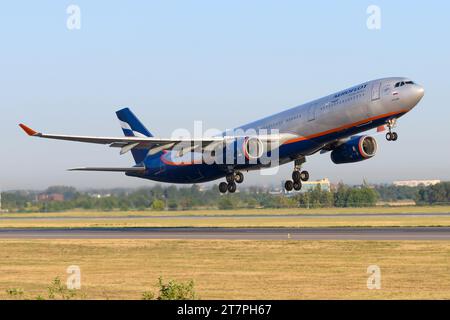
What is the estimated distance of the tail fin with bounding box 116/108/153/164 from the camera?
66.6m

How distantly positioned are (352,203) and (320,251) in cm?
7266

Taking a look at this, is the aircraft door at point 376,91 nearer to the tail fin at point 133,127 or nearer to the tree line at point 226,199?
the tail fin at point 133,127

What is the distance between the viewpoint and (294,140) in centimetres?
4862

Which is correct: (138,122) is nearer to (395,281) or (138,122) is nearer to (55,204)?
(395,281)

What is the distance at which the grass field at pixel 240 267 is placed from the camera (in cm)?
2770

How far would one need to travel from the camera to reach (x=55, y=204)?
118 metres

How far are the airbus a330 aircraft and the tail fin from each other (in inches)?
186

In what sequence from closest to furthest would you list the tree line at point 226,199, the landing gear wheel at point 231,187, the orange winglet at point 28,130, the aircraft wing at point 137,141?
the orange winglet at point 28,130, the aircraft wing at point 137,141, the landing gear wheel at point 231,187, the tree line at point 226,199

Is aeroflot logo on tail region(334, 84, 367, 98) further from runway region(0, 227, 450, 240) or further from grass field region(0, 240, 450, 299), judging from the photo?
grass field region(0, 240, 450, 299)

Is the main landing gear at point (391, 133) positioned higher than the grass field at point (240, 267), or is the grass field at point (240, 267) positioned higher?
the main landing gear at point (391, 133)

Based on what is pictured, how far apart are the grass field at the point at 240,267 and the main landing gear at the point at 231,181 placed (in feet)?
34.3

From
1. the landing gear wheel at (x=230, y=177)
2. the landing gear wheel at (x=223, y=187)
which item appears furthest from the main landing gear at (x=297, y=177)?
the landing gear wheel at (x=223, y=187)
